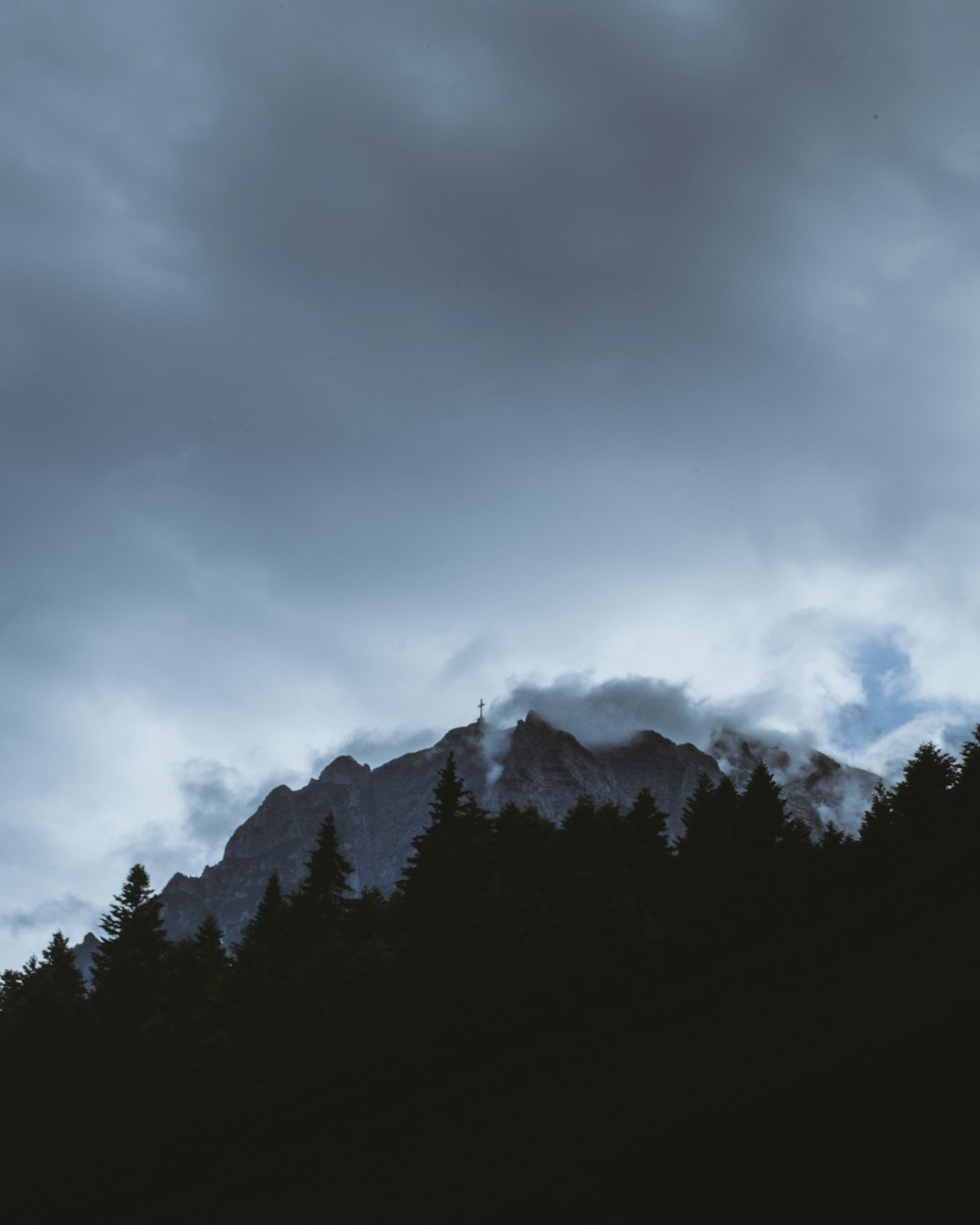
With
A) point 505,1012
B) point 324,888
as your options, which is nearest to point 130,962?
point 324,888

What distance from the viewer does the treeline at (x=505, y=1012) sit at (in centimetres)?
3297

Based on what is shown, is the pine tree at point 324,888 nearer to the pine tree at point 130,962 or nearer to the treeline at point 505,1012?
the treeline at point 505,1012

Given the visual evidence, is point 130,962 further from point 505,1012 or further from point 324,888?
point 505,1012

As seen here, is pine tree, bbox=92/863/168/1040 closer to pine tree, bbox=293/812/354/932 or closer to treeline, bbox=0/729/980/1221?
treeline, bbox=0/729/980/1221

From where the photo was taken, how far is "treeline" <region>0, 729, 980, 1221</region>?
32969 mm

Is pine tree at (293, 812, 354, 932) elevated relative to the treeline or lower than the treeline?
elevated

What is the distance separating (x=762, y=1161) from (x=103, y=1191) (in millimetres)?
39265

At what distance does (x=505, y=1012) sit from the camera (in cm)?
5034

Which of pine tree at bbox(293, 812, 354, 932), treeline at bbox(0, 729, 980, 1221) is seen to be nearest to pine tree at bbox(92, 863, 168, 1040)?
treeline at bbox(0, 729, 980, 1221)

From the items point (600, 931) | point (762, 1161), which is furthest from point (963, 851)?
point (762, 1161)

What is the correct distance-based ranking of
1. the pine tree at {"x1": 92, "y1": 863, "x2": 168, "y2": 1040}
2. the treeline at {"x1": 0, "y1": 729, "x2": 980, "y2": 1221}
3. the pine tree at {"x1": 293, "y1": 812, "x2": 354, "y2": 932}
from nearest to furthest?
the treeline at {"x1": 0, "y1": 729, "x2": 980, "y2": 1221} < the pine tree at {"x1": 92, "y1": 863, "x2": 168, "y2": 1040} < the pine tree at {"x1": 293, "y1": 812, "x2": 354, "y2": 932}

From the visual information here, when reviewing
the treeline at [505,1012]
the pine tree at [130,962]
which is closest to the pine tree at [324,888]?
the treeline at [505,1012]

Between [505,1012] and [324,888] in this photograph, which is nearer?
[505,1012]

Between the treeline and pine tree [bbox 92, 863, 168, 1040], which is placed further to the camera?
pine tree [bbox 92, 863, 168, 1040]
